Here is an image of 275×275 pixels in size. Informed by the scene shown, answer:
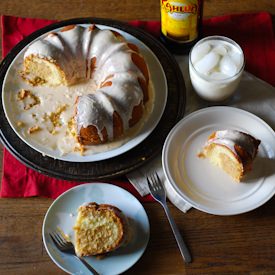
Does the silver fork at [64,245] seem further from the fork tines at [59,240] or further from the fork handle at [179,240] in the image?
the fork handle at [179,240]

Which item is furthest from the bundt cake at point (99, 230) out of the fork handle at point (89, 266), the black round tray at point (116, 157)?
the black round tray at point (116, 157)

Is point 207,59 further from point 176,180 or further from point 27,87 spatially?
point 27,87

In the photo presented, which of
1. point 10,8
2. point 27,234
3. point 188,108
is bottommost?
point 27,234

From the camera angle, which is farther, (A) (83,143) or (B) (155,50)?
(B) (155,50)

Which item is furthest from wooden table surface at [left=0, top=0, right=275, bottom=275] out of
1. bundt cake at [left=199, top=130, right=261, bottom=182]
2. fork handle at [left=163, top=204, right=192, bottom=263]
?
bundt cake at [left=199, top=130, right=261, bottom=182]

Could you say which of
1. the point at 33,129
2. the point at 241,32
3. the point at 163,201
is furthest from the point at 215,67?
the point at 33,129

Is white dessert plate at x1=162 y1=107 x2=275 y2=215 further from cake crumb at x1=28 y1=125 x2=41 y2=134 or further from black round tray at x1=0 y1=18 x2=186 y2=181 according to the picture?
cake crumb at x1=28 y1=125 x2=41 y2=134

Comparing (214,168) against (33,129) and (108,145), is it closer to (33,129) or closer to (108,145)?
(108,145)

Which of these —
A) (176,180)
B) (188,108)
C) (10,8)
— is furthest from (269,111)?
(10,8)
